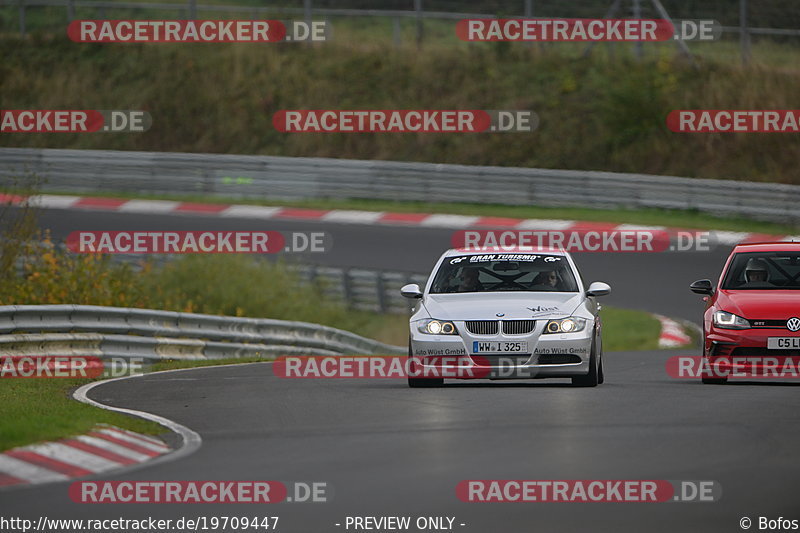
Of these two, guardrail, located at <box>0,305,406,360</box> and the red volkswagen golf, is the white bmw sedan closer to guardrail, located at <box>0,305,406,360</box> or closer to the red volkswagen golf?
the red volkswagen golf

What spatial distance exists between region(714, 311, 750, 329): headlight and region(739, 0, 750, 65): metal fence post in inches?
977

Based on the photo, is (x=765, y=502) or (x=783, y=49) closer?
(x=765, y=502)

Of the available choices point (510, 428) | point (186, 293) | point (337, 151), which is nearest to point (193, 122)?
point (337, 151)

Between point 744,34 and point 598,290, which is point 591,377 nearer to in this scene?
point 598,290

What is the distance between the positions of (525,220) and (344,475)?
979 inches

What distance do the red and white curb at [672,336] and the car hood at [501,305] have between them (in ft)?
30.7

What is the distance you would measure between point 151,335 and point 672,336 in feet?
29.0

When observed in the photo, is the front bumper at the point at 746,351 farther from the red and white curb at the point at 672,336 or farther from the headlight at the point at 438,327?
the red and white curb at the point at 672,336

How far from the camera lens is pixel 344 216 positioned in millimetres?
35562

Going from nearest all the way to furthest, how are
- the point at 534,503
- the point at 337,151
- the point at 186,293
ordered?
the point at 534,503
the point at 186,293
the point at 337,151

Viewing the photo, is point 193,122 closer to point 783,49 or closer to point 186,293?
point 783,49

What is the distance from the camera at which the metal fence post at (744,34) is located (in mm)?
38812

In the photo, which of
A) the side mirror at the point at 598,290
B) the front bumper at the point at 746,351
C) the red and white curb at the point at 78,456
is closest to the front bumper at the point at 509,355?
the side mirror at the point at 598,290

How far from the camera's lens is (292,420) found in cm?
1220
